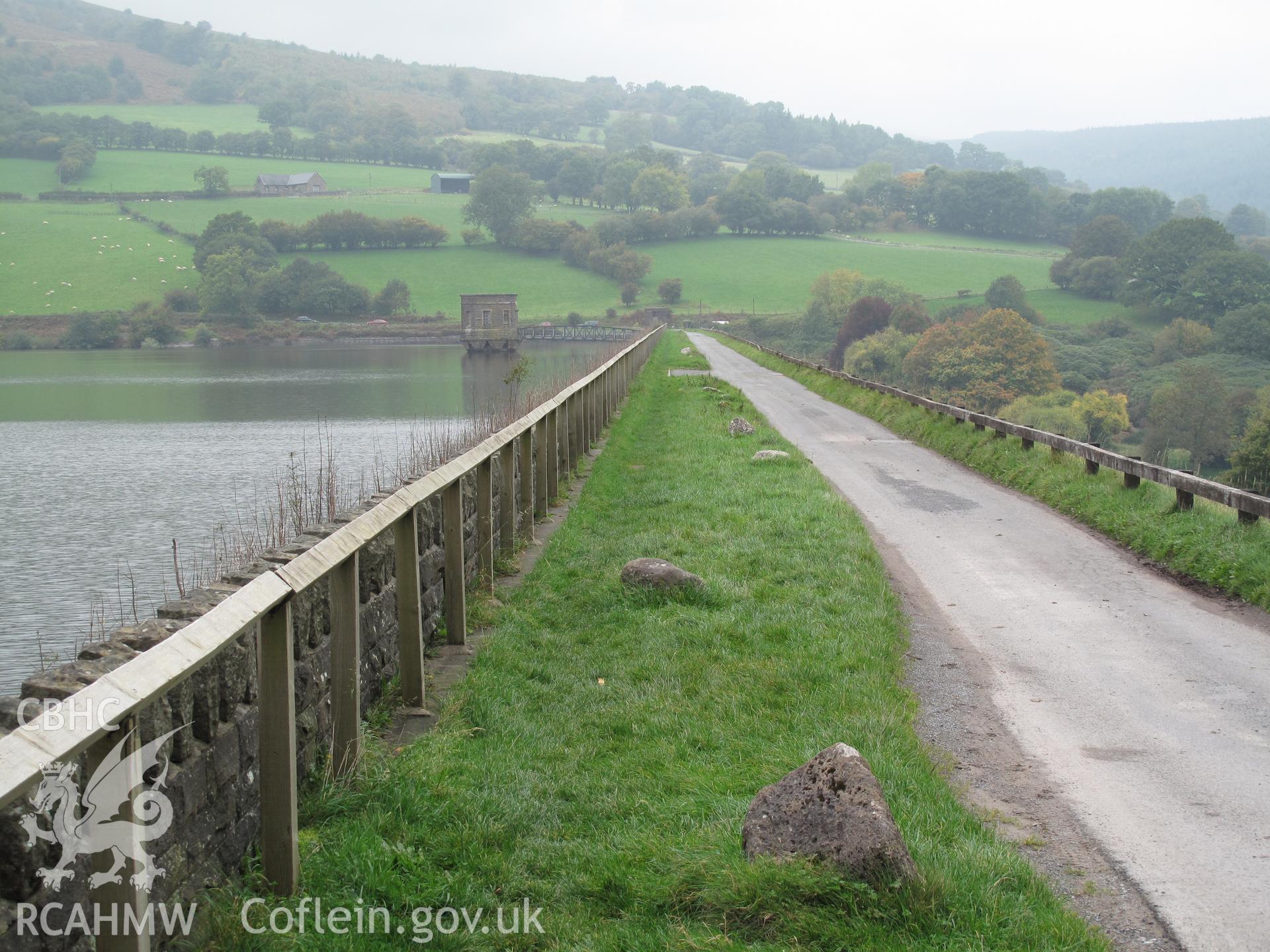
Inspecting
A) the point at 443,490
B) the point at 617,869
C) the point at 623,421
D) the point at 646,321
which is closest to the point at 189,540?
the point at 623,421

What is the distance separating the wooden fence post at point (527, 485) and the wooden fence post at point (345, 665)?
5.91 meters

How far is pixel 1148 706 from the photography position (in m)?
6.64

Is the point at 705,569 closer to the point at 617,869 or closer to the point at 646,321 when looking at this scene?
the point at 617,869

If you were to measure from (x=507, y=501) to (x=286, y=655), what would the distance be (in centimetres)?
613

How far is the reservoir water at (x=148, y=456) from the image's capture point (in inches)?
617

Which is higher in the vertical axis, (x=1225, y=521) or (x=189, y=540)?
(x=1225, y=521)

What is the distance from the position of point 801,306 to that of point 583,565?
392 ft

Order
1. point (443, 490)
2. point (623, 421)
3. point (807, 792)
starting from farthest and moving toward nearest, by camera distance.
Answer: point (623, 421) → point (443, 490) → point (807, 792)

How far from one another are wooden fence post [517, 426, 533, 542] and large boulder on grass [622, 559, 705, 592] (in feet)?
7.56

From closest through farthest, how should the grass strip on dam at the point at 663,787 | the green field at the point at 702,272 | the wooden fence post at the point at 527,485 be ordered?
the grass strip on dam at the point at 663,787 < the wooden fence post at the point at 527,485 < the green field at the point at 702,272

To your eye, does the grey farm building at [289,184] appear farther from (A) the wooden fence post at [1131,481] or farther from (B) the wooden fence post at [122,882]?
(B) the wooden fence post at [122,882]

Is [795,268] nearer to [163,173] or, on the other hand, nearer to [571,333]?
[571,333]


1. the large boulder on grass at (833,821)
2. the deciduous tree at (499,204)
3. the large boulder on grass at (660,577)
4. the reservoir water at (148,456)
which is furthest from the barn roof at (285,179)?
the large boulder on grass at (833,821)

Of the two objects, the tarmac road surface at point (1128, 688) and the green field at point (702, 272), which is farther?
the green field at point (702, 272)
